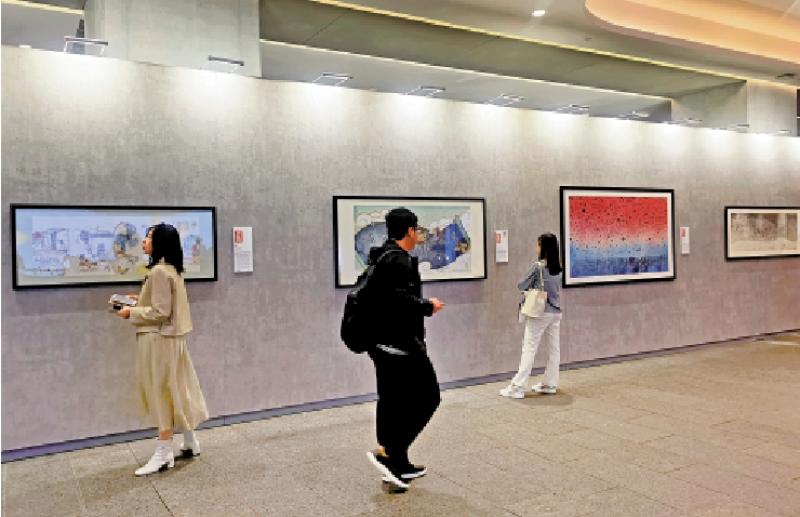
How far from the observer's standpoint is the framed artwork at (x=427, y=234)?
277 inches

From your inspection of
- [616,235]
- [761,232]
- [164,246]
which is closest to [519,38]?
[616,235]

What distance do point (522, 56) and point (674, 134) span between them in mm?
2495

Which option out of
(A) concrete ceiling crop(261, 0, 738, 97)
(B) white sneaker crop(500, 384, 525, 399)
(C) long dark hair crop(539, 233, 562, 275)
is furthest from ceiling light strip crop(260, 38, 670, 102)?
(B) white sneaker crop(500, 384, 525, 399)

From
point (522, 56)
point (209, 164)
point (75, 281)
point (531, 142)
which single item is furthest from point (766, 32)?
point (75, 281)

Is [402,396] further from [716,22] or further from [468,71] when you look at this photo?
[716,22]

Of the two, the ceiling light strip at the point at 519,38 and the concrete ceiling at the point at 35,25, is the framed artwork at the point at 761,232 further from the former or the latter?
the concrete ceiling at the point at 35,25

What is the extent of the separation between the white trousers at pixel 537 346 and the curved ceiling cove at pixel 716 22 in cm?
382

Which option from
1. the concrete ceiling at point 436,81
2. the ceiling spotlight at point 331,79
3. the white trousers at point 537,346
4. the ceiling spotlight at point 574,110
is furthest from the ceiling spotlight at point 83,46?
the ceiling spotlight at point 574,110

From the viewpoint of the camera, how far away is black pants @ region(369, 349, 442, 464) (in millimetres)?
4562

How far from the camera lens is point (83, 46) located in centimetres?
577

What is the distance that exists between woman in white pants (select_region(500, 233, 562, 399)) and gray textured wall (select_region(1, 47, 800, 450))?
0.74 m

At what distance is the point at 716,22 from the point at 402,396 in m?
8.04

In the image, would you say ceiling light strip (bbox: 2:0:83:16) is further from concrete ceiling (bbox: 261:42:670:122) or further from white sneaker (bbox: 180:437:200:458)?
white sneaker (bbox: 180:437:200:458)

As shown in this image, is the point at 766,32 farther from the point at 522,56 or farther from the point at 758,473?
the point at 758,473
